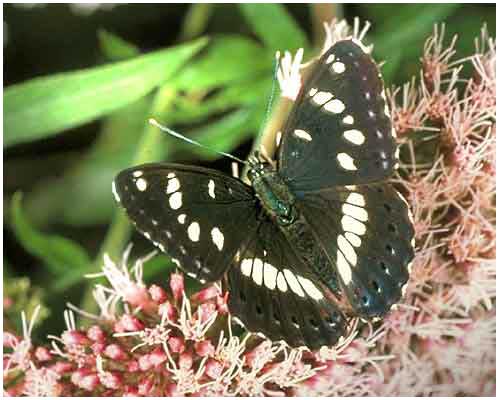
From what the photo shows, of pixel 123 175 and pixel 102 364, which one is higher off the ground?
pixel 123 175

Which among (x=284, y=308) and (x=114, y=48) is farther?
(x=114, y=48)

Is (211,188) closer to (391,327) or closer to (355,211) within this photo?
(355,211)

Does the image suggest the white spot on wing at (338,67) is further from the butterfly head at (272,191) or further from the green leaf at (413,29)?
the green leaf at (413,29)

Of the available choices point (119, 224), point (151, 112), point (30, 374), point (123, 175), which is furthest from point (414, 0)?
point (30, 374)

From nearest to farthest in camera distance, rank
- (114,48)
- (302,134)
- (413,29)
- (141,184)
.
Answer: (141,184)
(302,134)
(114,48)
(413,29)

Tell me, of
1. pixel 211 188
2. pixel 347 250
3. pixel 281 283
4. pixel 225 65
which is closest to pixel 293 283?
pixel 281 283

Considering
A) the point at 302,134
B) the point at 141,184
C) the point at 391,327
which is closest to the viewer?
the point at 141,184

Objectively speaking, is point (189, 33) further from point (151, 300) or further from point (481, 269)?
point (481, 269)

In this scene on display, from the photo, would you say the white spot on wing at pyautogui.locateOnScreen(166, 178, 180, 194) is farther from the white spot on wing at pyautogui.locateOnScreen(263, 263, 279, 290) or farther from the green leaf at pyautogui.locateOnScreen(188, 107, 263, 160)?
the green leaf at pyautogui.locateOnScreen(188, 107, 263, 160)
